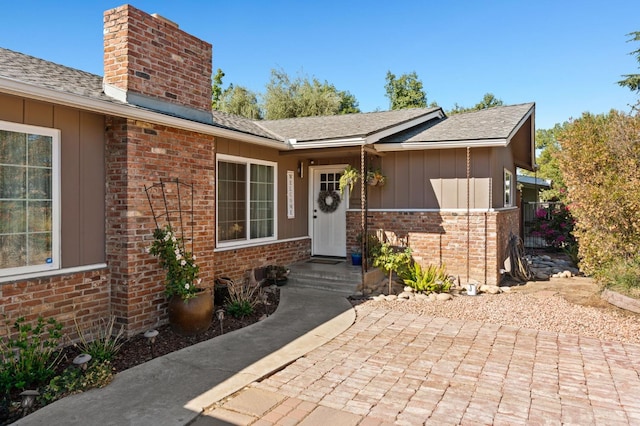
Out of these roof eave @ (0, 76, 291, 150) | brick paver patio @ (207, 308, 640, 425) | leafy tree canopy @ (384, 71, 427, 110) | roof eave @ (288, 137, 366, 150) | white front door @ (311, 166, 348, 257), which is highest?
leafy tree canopy @ (384, 71, 427, 110)

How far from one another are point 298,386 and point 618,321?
540 cm

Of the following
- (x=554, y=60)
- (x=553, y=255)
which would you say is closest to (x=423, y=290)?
(x=553, y=255)

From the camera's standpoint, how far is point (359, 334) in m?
5.73

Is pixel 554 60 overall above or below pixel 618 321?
above

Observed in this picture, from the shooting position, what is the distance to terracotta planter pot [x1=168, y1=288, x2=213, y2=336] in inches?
214

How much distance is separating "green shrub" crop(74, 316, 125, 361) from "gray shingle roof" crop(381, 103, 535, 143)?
6.83 metres

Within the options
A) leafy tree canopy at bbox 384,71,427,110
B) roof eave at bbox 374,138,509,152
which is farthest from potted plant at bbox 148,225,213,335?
leafy tree canopy at bbox 384,71,427,110

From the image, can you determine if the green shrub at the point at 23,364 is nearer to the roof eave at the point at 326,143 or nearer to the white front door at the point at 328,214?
the roof eave at the point at 326,143

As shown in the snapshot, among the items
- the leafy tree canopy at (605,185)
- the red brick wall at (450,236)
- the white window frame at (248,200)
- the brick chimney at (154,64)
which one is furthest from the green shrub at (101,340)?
the leafy tree canopy at (605,185)

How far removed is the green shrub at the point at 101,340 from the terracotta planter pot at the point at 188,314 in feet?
2.18

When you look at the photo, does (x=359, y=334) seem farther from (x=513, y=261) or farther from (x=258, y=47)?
(x=258, y=47)

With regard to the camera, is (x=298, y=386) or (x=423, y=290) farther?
(x=423, y=290)

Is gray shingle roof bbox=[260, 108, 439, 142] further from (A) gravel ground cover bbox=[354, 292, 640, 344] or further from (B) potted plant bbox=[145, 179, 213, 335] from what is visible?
(B) potted plant bbox=[145, 179, 213, 335]

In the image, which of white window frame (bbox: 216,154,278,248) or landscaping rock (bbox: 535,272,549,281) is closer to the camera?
white window frame (bbox: 216,154,278,248)
